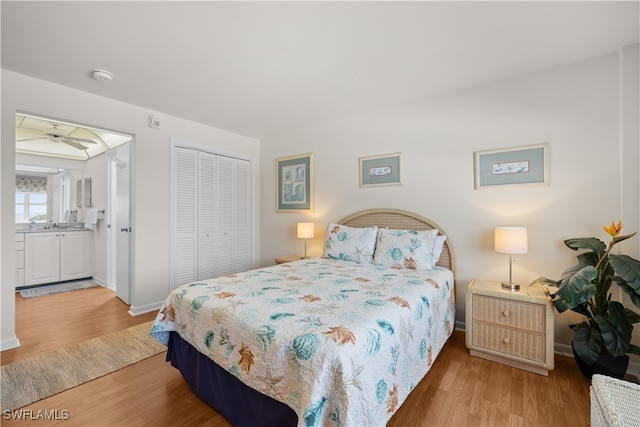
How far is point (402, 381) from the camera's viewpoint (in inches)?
59.8

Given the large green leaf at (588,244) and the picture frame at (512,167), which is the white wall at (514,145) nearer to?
the picture frame at (512,167)

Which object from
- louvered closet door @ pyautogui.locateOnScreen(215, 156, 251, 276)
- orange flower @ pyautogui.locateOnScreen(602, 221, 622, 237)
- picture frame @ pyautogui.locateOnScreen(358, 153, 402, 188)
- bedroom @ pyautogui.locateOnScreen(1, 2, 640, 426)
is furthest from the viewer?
louvered closet door @ pyautogui.locateOnScreen(215, 156, 251, 276)

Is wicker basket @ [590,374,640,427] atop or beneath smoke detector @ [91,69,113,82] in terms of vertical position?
beneath

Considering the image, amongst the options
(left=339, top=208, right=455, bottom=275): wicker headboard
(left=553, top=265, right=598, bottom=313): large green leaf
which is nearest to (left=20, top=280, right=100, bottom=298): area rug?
(left=339, top=208, right=455, bottom=275): wicker headboard

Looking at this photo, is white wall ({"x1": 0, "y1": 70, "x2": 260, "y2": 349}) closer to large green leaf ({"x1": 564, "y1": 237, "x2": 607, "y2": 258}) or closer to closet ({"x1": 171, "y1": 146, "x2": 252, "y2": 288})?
closet ({"x1": 171, "y1": 146, "x2": 252, "y2": 288})

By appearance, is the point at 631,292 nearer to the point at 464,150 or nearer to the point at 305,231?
the point at 464,150

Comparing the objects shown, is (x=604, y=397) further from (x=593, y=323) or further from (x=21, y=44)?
(x=21, y=44)

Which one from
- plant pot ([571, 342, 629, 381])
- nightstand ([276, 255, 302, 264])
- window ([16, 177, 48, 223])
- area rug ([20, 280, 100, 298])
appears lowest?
area rug ([20, 280, 100, 298])

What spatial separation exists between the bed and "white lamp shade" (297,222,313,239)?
116cm

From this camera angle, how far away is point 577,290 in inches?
70.9

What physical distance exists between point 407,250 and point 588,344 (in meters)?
1.40

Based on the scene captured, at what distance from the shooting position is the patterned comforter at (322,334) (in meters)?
1.13

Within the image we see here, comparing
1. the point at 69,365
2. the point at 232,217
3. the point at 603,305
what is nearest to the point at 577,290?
the point at 603,305

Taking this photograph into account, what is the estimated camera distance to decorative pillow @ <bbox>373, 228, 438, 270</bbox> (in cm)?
263
